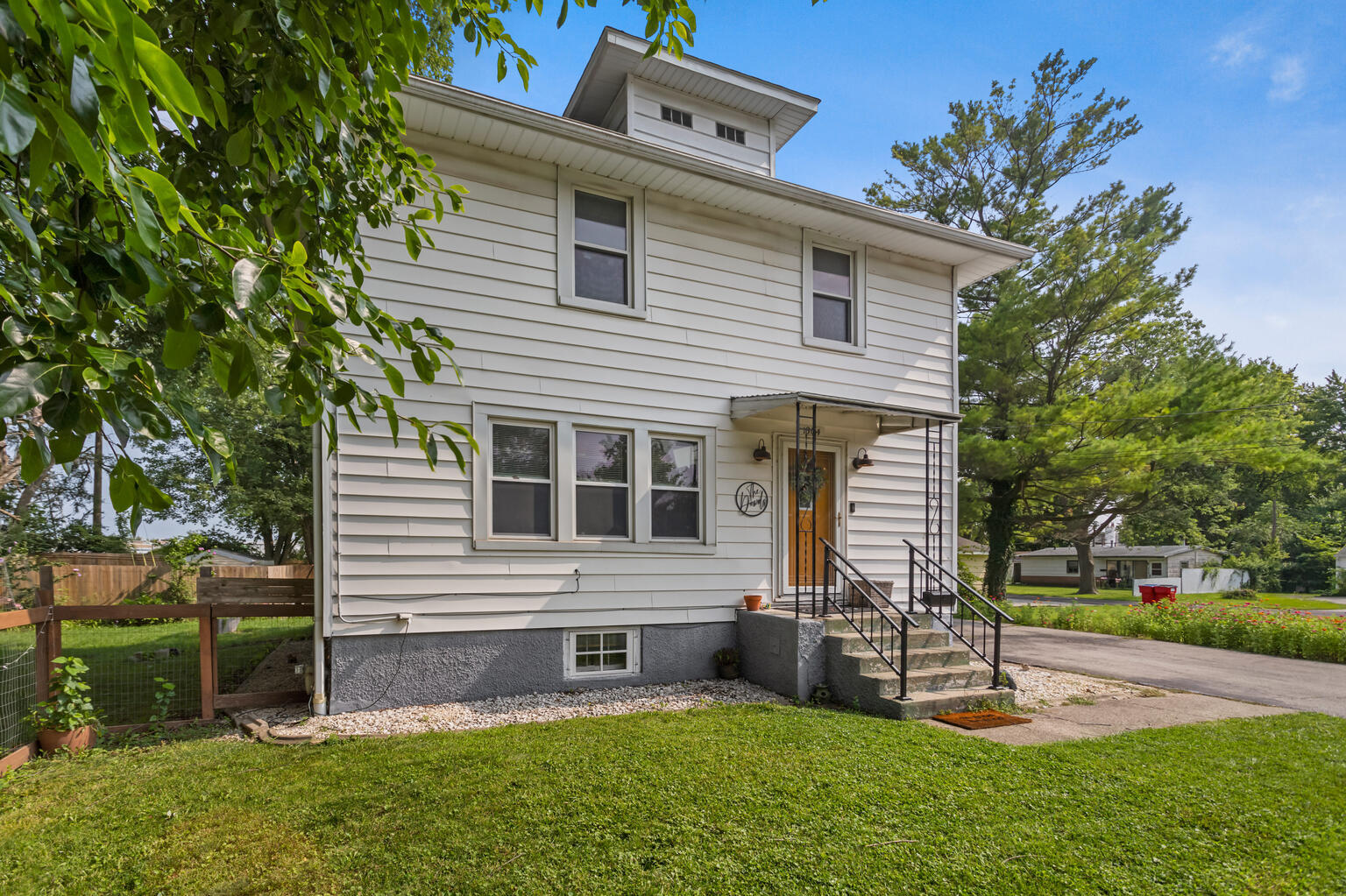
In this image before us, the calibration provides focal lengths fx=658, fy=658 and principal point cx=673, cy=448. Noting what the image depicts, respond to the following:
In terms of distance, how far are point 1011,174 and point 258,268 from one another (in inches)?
875

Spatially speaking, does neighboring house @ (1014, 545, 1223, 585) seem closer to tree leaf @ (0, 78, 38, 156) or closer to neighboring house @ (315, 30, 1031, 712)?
neighboring house @ (315, 30, 1031, 712)

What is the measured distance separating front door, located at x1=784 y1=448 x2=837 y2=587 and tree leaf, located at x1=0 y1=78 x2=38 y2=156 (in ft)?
23.5

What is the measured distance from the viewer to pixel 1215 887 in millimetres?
3035

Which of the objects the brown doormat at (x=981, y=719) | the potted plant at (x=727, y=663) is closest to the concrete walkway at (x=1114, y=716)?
the brown doormat at (x=981, y=719)

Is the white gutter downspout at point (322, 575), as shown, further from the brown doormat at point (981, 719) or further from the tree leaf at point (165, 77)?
the brown doormat at point (981, 719)

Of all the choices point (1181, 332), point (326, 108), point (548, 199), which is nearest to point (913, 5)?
point (548, 199)

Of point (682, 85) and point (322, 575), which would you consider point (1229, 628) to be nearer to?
point (682, 85)

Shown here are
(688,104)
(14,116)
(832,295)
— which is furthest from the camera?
(688,104)

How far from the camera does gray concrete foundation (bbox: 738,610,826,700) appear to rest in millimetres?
6629

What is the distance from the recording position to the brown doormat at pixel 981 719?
18.7 ft

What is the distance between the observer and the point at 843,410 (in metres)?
7.93

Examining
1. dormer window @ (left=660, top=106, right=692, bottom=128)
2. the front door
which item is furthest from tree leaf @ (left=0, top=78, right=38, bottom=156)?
dormer window @ (left=660, top=106, right=692, bottom=128)

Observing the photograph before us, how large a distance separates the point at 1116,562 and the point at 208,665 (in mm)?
48114

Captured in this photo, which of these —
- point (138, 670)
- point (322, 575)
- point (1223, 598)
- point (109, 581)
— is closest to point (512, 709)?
point (322, 575)
